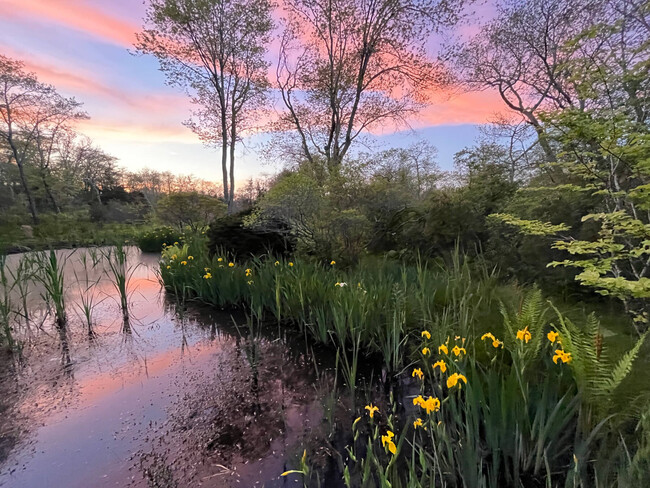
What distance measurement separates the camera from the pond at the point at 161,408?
136cm

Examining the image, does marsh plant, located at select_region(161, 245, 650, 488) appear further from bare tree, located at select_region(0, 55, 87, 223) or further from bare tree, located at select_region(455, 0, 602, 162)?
bare tree, located at select_region(0, 55, 87, 223)

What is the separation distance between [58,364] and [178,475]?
6.25ft

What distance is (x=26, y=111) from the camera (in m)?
15.1

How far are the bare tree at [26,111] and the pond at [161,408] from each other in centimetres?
1825

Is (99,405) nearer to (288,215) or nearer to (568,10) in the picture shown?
(288,215)

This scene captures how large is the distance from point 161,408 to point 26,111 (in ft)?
71.6

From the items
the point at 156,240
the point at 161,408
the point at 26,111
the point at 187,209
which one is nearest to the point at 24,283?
the point at 161,408

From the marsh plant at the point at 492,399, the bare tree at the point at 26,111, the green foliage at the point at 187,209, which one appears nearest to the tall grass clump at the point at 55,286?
the marsh plant at the point at 492,399

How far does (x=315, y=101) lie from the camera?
996 cm

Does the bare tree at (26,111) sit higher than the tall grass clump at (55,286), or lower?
higher

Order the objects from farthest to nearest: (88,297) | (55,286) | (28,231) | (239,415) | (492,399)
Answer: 1. (28,231)
2. (88,297)
3. (55,286)
4. (239,415)
5. (492,399)

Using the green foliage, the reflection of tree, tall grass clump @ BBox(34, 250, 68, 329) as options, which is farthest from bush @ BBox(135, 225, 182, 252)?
the reflection of tree

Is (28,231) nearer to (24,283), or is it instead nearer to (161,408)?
(24,283)

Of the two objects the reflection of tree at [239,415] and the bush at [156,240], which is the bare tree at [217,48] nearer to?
the bush at [156,240]
